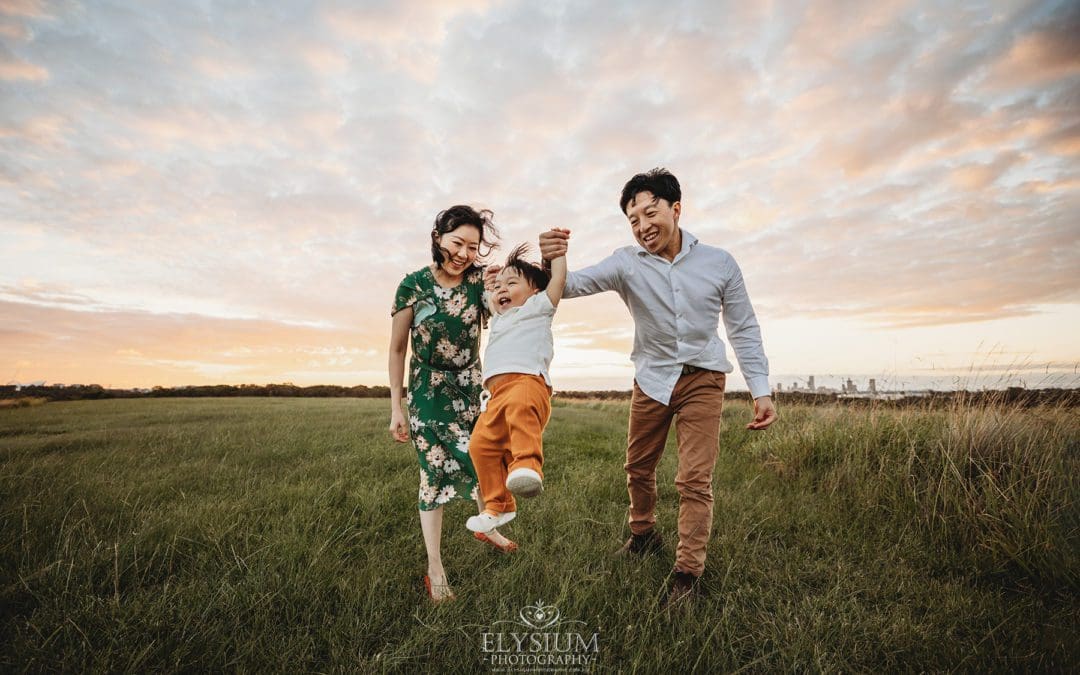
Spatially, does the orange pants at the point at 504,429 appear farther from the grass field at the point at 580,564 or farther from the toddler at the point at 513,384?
the grass field at the point at 580,564

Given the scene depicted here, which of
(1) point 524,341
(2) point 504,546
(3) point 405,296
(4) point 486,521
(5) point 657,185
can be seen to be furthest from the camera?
(2) point 504,546

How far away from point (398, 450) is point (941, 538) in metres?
6.83

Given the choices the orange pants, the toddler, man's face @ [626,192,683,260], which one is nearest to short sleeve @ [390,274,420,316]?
the toddler

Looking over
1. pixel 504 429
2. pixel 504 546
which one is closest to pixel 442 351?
pixel 504 429

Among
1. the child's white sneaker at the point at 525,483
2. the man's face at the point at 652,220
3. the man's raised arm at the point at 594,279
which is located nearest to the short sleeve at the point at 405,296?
the man's raised arm at the point at 594,279

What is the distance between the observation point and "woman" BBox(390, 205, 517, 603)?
3.52m

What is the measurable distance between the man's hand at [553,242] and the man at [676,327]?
443 millimetres

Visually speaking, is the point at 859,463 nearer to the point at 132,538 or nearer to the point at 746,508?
the point at 746,508

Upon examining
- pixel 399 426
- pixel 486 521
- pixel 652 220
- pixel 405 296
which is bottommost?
Result: pixel 486 521

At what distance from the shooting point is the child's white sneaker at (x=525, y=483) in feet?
8.59

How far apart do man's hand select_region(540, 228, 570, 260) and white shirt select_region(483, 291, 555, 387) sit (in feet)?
0.95

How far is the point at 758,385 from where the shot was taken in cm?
376

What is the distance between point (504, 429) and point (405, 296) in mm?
1321

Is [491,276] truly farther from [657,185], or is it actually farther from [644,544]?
[644,544]
